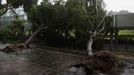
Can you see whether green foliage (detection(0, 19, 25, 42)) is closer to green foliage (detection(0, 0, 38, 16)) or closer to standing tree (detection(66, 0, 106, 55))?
standing tree (detection(66, 0, 106, 55))

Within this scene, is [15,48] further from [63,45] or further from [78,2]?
[78,2]

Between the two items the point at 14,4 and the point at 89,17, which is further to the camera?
the point at 89,17

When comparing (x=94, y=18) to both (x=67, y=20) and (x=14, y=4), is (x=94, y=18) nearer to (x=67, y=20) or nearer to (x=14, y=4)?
(x=67, y=20)

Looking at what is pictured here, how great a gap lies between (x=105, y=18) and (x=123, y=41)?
4153 mm

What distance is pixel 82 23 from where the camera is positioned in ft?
78.6

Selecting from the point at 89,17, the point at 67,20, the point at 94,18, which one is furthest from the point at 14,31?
the point at 94,18

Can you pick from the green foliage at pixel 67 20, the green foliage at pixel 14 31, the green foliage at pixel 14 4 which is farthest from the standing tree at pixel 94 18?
the green foliage at pixel 14 31

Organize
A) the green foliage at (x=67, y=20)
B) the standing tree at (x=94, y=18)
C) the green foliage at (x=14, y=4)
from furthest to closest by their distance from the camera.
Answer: the green foliage at (x=67, y=20) → the standing tree at (x=94, y=18) → the green foliage at (x=14, y=4)

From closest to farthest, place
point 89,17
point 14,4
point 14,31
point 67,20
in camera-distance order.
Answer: point 14,4 < point 89,17 < point 67,20 < point 14,31

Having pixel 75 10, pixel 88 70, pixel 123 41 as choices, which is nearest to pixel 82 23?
pixel 75 10

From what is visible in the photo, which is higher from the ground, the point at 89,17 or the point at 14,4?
the point at 14,4

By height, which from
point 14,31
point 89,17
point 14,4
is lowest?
point 14,31

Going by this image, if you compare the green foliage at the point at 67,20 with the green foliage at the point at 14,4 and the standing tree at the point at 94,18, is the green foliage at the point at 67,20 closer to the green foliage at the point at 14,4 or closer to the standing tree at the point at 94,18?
the standing tree at the point at 94,18

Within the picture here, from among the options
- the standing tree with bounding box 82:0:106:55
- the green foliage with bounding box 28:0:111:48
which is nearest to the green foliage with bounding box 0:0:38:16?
the green foliage with bounding box 28:0:111:48
